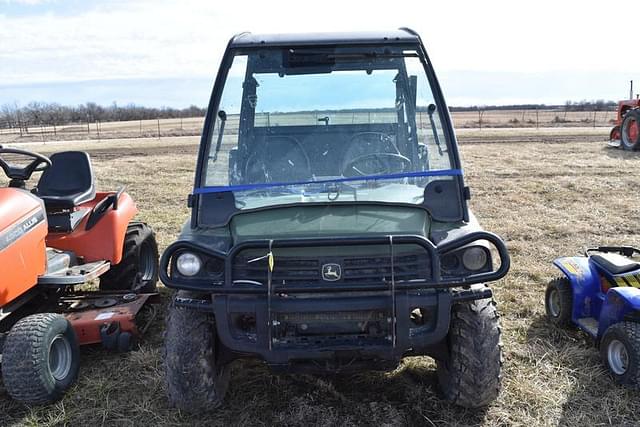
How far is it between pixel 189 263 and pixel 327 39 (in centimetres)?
148

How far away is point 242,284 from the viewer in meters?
2.70

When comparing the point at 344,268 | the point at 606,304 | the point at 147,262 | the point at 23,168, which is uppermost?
the point at 23,168

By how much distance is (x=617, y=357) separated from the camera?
3.44m

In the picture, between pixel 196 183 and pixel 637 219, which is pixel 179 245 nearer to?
pixel 196 183

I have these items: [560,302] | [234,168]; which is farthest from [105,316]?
[560,302]

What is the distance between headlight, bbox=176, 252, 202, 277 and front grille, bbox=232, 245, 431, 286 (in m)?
0.19

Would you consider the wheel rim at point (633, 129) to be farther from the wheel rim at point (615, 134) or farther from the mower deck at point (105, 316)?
the mower deck at point (105, 316)

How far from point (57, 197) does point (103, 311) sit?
1070mm

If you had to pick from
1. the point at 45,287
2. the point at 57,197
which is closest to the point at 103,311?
the point at 45,287

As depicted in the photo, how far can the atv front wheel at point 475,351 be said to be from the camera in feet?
9.60

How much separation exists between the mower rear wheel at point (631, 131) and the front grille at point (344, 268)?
49.4 ft

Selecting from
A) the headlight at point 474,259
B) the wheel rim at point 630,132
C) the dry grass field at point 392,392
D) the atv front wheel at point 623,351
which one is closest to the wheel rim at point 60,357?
the dry grass field at point 392,392

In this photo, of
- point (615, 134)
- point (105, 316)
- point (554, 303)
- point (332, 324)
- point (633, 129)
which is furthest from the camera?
point (615, 134)

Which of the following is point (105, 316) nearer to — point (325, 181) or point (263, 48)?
point (325, 181)
